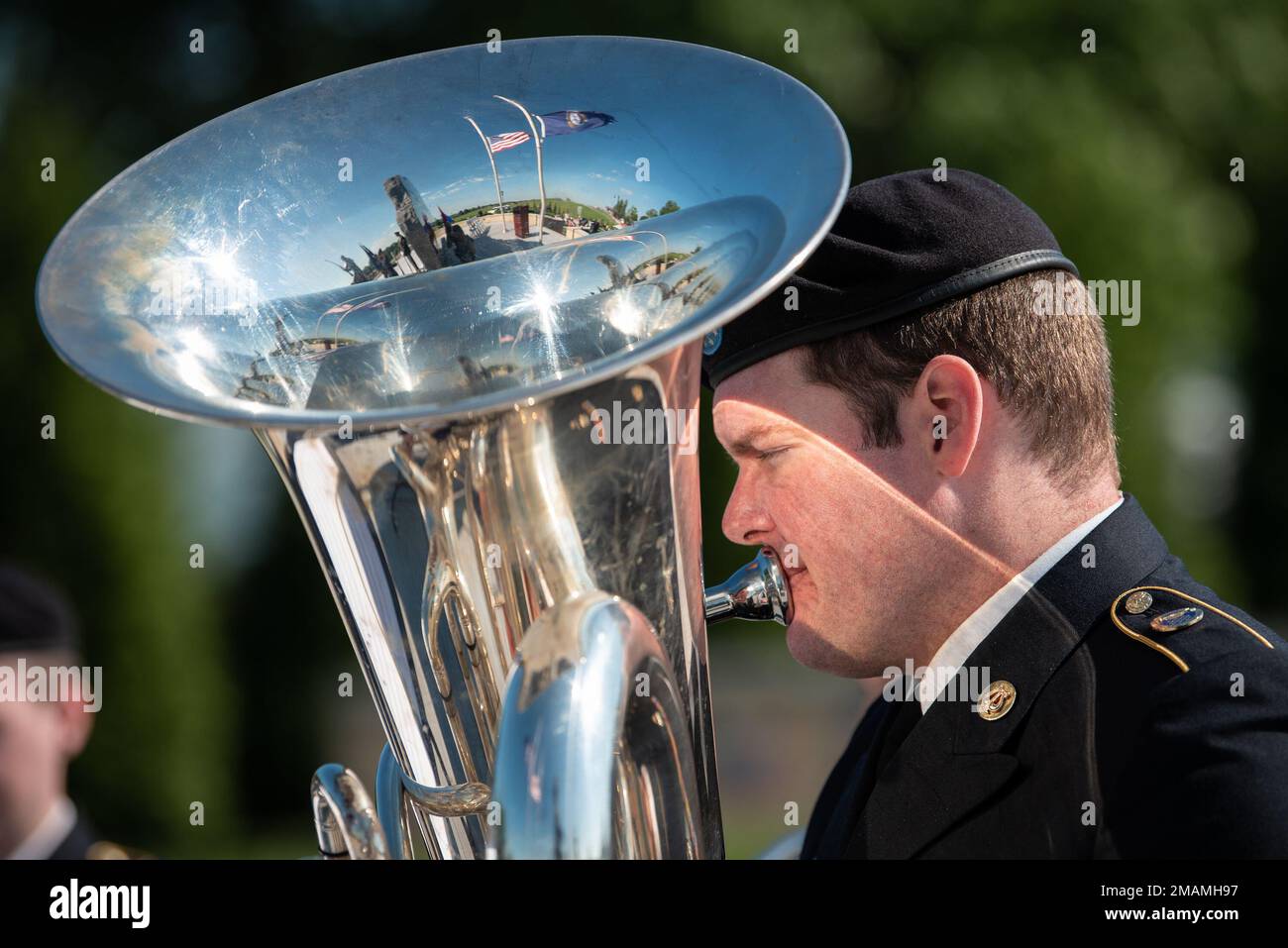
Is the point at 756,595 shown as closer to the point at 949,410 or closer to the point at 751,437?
the point at 751,437

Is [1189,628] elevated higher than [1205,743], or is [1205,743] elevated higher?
[1189,628]

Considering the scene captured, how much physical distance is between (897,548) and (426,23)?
11.3 m

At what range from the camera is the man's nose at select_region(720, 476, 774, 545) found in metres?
2.23

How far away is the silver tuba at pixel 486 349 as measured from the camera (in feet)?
5.80

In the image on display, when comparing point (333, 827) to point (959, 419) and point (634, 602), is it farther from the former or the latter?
point (959, 419)

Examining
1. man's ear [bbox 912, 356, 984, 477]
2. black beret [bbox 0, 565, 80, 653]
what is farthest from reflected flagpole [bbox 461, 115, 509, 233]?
black beret [bbox 0, 565, 80, 653]

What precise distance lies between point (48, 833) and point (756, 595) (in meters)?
2.44

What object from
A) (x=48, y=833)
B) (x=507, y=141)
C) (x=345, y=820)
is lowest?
(x=48, y=833)

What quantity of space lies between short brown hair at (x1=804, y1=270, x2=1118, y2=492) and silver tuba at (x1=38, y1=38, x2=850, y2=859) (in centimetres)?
26

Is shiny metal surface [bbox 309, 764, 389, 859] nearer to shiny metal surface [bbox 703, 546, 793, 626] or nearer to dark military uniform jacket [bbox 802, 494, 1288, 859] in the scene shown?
shiny metal surface [bbox 703, 546, 793, 626]

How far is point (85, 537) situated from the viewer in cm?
951

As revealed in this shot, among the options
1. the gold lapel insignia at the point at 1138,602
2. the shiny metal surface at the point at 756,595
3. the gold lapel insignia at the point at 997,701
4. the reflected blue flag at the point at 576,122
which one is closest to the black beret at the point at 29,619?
the shiny metal surface at the point at 756,595

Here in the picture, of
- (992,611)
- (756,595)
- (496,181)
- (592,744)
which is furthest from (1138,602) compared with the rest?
(496,181)

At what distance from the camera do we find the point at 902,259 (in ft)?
6.93
